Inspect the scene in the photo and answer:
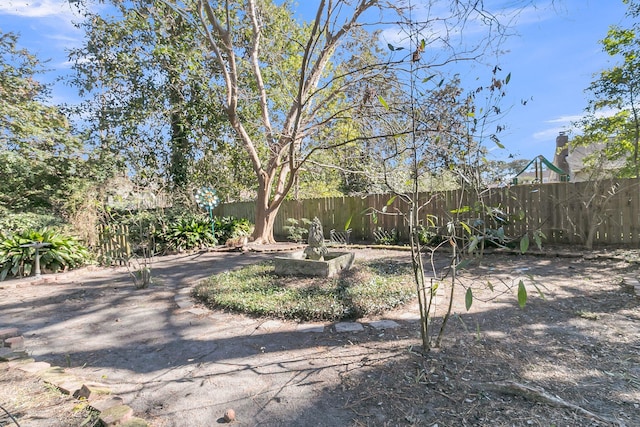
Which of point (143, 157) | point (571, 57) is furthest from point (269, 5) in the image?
point (571, 57)

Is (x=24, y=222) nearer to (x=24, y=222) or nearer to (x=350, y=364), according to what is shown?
(x=24, y=222)

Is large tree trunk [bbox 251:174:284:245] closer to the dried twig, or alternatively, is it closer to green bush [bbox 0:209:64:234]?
green bush [bbox 0:209:64:234]

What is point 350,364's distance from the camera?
8.09ft

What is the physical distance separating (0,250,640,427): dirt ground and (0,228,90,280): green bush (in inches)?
78.9

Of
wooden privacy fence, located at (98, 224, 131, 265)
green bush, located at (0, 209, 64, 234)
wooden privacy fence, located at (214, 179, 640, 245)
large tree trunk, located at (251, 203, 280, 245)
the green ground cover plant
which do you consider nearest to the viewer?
the green ground cover plant

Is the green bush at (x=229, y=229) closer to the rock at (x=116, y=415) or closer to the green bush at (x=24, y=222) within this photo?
the green bush at (x=24, y=222)

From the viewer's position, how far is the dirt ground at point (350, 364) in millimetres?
1892

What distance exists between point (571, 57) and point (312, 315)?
3.88 meters

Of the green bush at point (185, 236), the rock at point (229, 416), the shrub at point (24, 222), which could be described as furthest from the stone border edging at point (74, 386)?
the green bush at point (185, 236)

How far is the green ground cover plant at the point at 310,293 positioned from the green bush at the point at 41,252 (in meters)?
3.29

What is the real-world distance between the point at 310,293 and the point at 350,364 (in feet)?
5.47

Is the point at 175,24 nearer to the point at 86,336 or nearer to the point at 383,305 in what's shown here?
the point at 86,336

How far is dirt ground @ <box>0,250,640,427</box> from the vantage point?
1.89 m

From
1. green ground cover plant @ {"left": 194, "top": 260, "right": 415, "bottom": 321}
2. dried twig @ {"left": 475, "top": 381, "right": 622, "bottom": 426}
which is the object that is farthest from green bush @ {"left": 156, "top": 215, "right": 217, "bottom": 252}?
dried twig @ {"left": 475, "top": 381, "right": 622, "bottom": 426}
